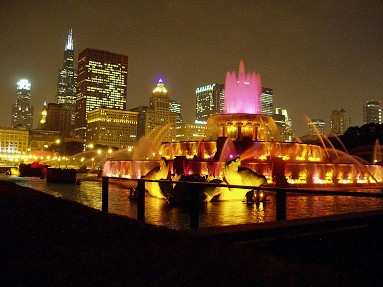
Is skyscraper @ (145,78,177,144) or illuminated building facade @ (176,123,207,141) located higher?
skyscraper @ (145,78,177,144)

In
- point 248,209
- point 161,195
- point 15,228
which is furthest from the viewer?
point 161,195

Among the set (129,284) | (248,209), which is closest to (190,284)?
(129,284)

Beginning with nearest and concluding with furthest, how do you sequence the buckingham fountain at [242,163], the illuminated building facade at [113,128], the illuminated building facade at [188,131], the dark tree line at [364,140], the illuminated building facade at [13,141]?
the buckingham fountain at [242,163], the dark tree line at [364,140], the illuminated building facade at [188,131], the illuminated building facade at [13,141], the illuminated building facade at [113,128]

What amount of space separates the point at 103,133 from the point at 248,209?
17115 cm

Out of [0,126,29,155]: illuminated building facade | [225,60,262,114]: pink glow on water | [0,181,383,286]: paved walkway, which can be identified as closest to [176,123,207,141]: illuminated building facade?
[225,60,262,114]: pink glow on water

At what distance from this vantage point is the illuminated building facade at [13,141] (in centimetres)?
17388

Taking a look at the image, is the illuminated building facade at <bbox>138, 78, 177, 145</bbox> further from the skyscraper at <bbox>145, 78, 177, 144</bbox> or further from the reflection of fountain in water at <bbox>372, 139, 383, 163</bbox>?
the reflection of fountain in water at <bbox>372, 139, 383, 163</bbox>

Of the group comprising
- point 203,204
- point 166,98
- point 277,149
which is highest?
point 166,98

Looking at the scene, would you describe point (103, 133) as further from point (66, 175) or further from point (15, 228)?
point (15, 228)

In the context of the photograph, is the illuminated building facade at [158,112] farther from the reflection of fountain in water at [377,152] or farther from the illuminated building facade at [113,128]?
the reflection of fountain in water at [377,152]

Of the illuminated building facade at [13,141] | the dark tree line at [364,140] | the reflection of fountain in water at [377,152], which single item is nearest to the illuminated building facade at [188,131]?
the dark tree line at [364,140]

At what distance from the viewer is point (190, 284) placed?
3998 millimetres

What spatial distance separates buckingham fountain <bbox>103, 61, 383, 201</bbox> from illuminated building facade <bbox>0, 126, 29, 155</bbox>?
154 metres

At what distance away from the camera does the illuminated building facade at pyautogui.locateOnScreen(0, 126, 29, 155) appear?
173875mm
